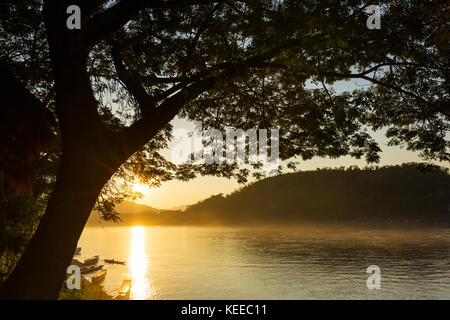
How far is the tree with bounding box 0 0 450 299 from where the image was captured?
20.4 ft

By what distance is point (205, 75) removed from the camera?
8188 mm

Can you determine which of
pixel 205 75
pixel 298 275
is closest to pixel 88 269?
pixel 298 275

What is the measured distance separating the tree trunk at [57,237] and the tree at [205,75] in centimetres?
2

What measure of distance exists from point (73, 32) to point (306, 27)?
4556mm

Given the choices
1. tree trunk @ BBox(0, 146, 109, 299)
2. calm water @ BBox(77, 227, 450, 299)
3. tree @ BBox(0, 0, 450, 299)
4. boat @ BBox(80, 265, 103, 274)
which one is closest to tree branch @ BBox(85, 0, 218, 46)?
tree @ BBox(0, 0, 450, 299)

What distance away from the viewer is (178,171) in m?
15.5

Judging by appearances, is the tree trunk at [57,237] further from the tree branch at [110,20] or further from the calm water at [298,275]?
the calm water at [298,275]

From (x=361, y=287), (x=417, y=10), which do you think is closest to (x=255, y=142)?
(x=417, y=10)

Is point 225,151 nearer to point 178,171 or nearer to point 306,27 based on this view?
point 178,171

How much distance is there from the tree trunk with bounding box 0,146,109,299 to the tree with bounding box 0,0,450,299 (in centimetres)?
2

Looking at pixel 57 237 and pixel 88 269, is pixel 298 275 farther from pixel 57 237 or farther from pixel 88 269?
pixel 57 237

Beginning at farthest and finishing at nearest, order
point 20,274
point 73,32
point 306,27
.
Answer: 1. point 306,27
2. point 73,32
3. point 20,274

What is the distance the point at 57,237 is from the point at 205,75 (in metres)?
4.60

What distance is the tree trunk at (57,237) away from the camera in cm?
572
